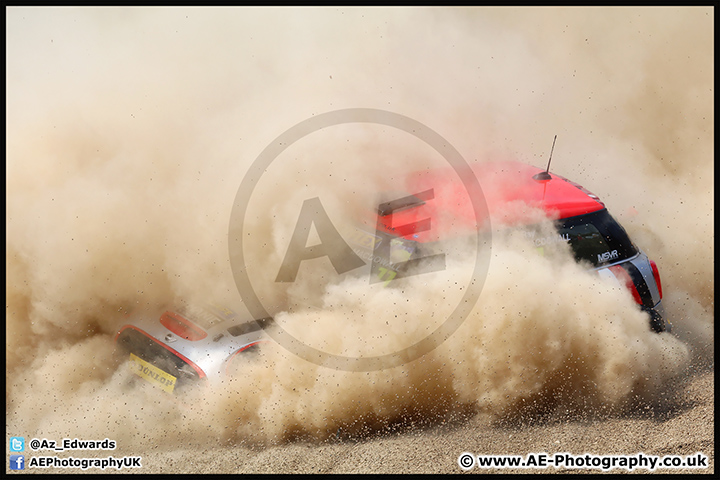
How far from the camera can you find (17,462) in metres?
3.89

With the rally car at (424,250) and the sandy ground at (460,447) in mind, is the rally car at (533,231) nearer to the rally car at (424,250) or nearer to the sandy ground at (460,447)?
the rally car at (424,250)

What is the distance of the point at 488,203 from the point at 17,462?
4496 millimetres

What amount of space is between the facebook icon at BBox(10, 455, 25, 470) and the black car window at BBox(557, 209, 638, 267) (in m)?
4.81

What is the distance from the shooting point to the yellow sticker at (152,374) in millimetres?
3805

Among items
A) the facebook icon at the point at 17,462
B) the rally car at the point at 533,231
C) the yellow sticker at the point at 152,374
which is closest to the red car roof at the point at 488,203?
the rally car at the point at 533,231

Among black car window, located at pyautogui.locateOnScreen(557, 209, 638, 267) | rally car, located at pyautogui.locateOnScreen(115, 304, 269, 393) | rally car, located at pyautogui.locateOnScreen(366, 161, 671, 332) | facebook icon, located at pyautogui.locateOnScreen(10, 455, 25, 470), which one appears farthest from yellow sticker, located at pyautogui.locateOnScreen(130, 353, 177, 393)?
black car window, located at pyautogui.locateOnScreen(557, 209, 638, 267)

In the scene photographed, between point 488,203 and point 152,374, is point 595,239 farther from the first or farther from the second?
point 152,374

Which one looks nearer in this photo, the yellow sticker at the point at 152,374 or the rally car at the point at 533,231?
the yellow sticker at the point at 152,374

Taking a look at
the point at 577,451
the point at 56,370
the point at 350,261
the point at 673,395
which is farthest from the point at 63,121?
the point at 673,395

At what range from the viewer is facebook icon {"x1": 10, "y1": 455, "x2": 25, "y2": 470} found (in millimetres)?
3857

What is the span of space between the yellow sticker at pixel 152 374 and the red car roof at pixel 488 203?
224cm

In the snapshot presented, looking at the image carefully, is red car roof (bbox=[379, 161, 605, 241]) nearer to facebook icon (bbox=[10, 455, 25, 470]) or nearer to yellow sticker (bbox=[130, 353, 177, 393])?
yellow sticker (bbox=[130, 353, 177, 393])

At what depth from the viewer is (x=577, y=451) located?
381cm

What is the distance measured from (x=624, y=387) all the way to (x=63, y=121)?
20.0ft
